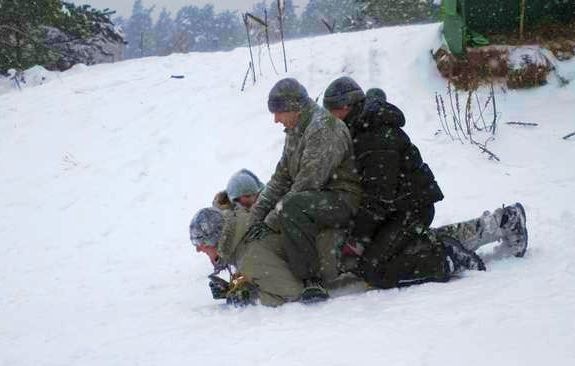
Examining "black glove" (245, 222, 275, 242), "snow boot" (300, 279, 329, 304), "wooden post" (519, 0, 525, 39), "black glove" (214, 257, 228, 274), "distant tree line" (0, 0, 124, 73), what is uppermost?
"distant tree line" (0, 0, 124, 73)

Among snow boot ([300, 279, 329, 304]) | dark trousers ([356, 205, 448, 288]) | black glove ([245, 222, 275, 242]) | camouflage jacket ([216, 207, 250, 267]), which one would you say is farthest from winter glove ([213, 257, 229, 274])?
dark trousers ([356, 205, 448, 288])

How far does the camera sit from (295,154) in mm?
3992

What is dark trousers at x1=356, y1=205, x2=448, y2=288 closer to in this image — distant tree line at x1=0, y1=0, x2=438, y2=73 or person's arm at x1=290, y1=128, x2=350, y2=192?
person's arm at x1=290, y1=128, x2=350, y2=192

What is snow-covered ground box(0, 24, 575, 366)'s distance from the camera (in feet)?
9.37

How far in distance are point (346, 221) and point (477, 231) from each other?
3.31ft

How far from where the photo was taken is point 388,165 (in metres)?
3.69

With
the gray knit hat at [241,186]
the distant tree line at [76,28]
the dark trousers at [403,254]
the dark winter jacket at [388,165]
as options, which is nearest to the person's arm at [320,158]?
the dark winter jacket at [388,165]

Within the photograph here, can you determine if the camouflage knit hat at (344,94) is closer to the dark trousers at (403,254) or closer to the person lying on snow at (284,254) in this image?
the dark trousers at (403,254)

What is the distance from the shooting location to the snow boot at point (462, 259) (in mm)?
3787

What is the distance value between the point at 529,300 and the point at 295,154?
183 centimetres

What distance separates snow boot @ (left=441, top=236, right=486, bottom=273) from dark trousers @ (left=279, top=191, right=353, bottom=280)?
29.7 inches

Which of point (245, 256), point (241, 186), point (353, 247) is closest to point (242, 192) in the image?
point (241, 186)

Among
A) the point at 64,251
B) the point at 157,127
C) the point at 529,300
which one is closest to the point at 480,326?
the point at 529,300

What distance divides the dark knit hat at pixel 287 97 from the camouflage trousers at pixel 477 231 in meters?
1.37
